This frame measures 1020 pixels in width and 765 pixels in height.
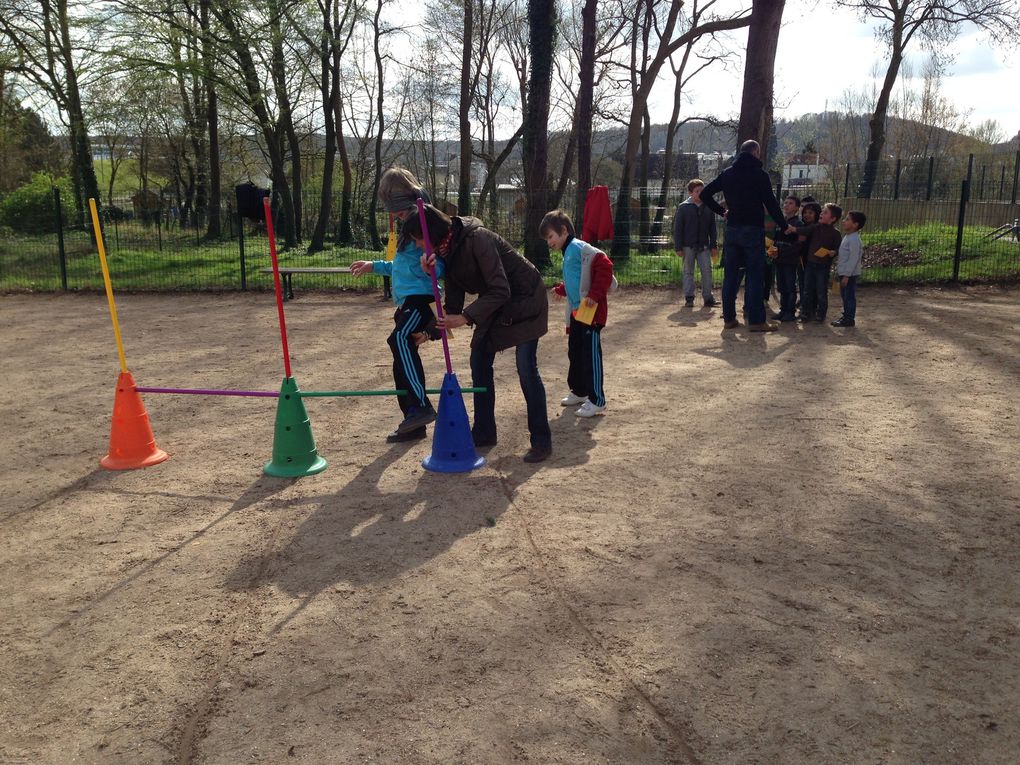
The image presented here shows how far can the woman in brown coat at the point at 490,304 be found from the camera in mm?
4934

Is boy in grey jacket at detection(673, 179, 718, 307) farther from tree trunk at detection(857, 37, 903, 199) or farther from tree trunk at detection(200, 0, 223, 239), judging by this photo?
tree trunk at detection(857, 37, 903, 199)

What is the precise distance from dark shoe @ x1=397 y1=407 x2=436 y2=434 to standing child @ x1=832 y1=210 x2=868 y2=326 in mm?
6424

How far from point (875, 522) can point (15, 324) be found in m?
11.7

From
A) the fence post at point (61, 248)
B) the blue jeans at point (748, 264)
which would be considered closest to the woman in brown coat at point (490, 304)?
the blue jeans at point (748, 264)

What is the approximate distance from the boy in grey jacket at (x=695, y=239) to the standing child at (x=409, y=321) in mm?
6900

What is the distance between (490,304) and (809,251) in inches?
260

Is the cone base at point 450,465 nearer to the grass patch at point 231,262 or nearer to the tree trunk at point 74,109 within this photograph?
the grass patch at point 231,262

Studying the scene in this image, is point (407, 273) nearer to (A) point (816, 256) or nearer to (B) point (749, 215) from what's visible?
(B) point (749, 215)

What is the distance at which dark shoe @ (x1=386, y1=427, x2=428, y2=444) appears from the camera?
232 inches

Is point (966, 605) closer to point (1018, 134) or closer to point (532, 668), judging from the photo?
point (532, 668)

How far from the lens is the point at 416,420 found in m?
5.84

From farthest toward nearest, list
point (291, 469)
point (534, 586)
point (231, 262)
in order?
point (231, 262) → point (291, 469) → point (534, 586)

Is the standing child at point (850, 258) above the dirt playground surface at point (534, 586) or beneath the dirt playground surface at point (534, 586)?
above

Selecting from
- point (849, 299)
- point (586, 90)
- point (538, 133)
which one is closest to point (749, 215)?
point (849, 299)
